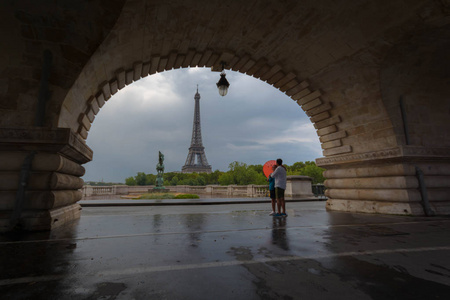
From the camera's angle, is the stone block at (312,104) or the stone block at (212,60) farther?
the stone block at (312,104)

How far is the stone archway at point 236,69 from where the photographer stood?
185 inches

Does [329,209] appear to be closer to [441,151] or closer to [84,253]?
[441,151]

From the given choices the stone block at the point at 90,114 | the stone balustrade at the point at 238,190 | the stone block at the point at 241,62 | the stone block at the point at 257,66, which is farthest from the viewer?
the stone balustrade at the point at 238,190

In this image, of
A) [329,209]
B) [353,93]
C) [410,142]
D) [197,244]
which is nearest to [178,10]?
[197,244]

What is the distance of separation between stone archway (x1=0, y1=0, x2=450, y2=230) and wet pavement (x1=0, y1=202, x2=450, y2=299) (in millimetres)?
2001

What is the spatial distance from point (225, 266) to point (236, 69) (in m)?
8.01

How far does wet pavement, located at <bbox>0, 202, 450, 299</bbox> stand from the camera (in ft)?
6.40

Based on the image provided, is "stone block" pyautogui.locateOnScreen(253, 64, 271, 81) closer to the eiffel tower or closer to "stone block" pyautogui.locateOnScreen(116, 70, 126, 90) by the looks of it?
"stone block" pyautogui.locateOnScreen(116, 70, 126, 90)

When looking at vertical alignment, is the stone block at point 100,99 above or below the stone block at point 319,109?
below

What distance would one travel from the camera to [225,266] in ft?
8.50

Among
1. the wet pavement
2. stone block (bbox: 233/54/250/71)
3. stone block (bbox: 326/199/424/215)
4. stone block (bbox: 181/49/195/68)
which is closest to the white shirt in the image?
the wet pavement

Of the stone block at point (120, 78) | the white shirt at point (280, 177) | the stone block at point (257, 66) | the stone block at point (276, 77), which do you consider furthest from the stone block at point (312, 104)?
the stone block at point (120, 78)

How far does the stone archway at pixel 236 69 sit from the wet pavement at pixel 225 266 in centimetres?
200

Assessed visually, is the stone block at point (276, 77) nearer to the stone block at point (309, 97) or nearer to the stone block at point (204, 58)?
the stone block at point (309, 97)
